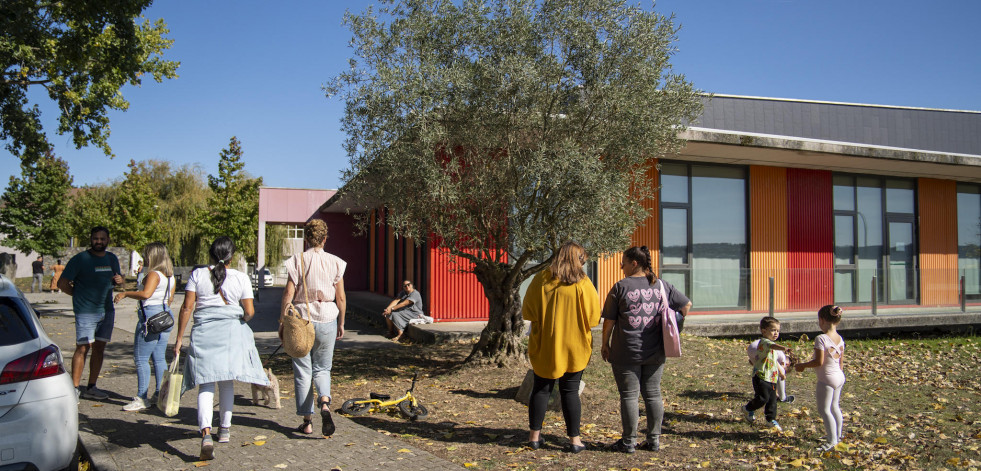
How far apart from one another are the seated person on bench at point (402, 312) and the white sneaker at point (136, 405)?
587 cm

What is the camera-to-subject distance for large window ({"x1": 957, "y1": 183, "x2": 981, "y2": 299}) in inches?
709

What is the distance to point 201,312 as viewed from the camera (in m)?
5.16

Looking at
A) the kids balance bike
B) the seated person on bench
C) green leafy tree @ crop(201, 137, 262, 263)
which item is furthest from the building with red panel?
green leafy tree @ crop(201, 137, 262, 263)

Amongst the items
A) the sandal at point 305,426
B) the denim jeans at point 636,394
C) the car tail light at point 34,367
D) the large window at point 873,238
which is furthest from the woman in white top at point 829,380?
the large window at point 873,238

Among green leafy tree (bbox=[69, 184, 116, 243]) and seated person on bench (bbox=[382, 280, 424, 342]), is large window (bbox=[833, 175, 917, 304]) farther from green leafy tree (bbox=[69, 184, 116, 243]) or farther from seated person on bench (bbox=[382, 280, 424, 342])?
green leafy tree (bbox=[69, 184, 116, 243])

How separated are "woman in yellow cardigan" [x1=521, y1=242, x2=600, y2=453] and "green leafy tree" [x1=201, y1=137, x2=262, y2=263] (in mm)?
29888

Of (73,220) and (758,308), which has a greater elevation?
(73,220)

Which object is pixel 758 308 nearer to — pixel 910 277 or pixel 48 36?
pixel 910 277

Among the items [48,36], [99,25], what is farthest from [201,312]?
[48,36]

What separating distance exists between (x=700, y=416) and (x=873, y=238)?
12.9m

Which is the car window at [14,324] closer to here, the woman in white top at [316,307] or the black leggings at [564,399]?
the woman in white top at [316,307]

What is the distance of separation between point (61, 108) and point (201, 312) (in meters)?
13.4

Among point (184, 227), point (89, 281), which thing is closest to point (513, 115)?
point (89, 281)

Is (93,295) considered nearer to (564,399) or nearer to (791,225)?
(564,399)
